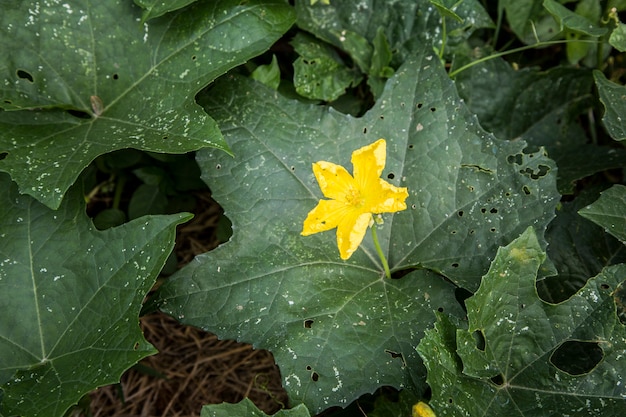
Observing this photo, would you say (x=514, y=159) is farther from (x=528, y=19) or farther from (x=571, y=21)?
(x=528, y=19)

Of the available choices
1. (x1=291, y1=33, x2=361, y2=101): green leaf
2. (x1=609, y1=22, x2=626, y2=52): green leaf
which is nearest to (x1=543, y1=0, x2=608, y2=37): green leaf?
(x1=609, y1=22, x2=626, y2=52): green leaf

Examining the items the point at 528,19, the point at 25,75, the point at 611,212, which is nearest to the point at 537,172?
the point at 611,212

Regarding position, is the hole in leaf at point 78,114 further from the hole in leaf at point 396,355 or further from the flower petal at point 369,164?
the hole in leaf at point 396,355

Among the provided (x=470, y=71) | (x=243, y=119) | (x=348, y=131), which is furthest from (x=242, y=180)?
(x=470, y=71)

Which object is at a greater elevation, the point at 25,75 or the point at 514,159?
the point at 25,75

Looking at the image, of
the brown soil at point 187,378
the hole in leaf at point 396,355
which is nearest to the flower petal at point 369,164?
the hole in leaf at point 396,355
